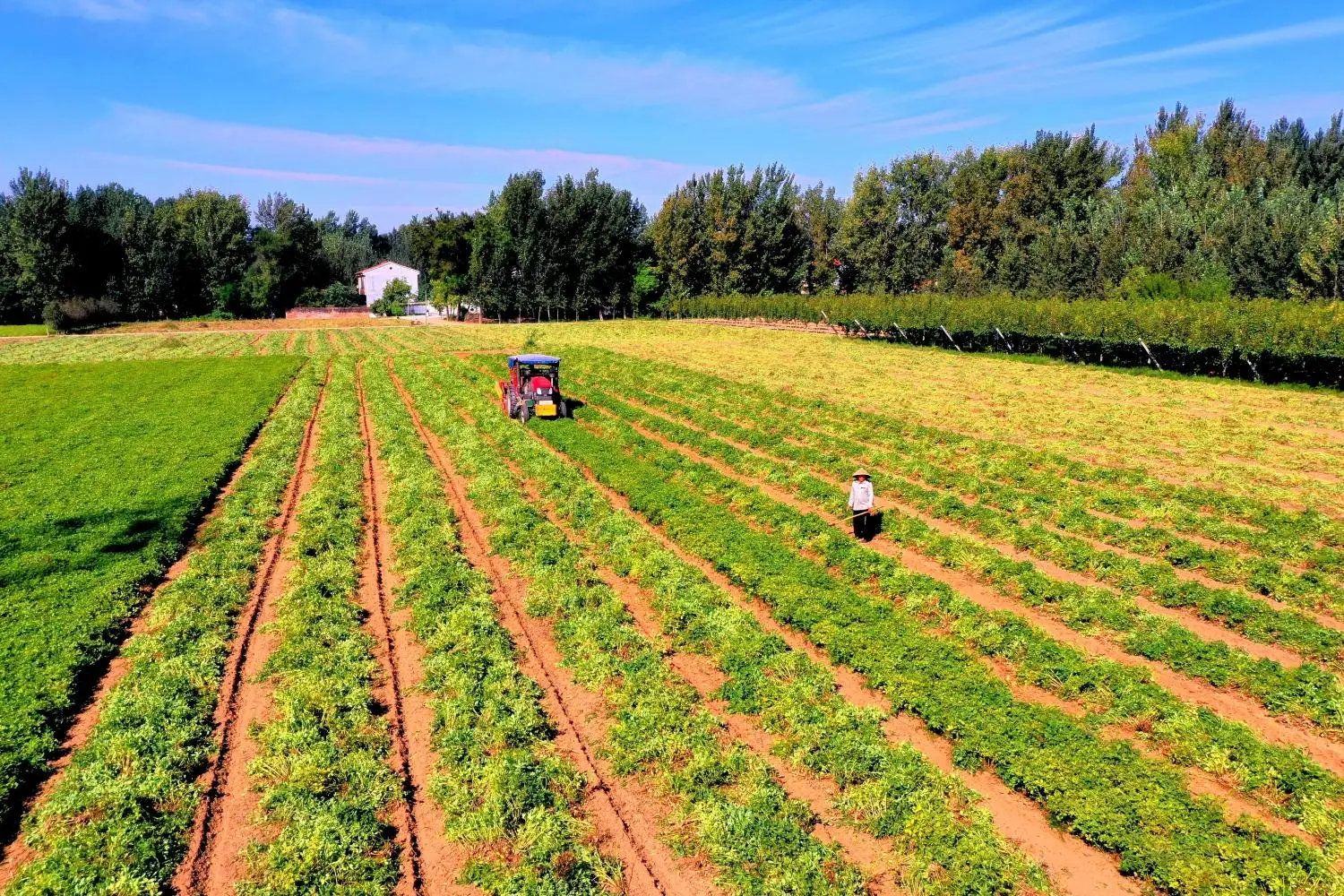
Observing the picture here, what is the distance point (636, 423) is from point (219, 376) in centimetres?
2501

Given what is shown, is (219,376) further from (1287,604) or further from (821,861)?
(1287,604)

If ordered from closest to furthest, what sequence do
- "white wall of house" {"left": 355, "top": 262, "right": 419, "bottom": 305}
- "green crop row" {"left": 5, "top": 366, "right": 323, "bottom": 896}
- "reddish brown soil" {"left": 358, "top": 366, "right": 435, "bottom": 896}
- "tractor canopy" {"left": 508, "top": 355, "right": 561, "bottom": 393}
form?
1. "green crop row" {"left": 5, "top": 366, "right": 323, "bottom": 896}
2. "reddish brown soil" {"left": 358, "top": 366, "right": 435, "bottom": 896}
3. "tractor canopy" {"left": 508, "top": 355, "right": 561, "bottom": 393}
4. "white wall of house" {"left": 355, "top": 262, "right": 419, "bottom": 305}

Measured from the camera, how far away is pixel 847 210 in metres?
90.6

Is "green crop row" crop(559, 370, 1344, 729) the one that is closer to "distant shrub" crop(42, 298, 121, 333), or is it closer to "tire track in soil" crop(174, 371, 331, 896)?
"tire track in soil" crop(174, 371, 331, 896)

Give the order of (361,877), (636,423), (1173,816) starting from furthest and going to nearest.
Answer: (636,423) → (1173,816) → (361,877)

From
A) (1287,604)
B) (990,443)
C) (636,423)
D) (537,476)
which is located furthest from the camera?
(636,423)

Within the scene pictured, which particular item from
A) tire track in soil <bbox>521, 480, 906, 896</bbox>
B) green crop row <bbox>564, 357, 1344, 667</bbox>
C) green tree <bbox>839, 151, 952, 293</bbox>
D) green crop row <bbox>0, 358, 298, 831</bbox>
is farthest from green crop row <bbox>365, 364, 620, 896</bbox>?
green tree <bbox>839, 151, 952, 293</bbox>

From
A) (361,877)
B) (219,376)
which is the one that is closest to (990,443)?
(361,877)

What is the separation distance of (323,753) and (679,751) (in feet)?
13.4

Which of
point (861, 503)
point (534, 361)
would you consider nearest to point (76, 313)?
point (534, 361)

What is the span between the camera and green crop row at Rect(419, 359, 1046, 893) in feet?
22.8

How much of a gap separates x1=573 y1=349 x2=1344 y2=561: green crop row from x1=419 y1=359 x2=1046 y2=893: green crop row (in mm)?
10537

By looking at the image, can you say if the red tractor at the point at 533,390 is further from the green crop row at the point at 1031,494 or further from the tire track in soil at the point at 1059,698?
the tire track in soil at the point at 1059,698

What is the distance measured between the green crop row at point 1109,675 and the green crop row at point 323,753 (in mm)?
8248
